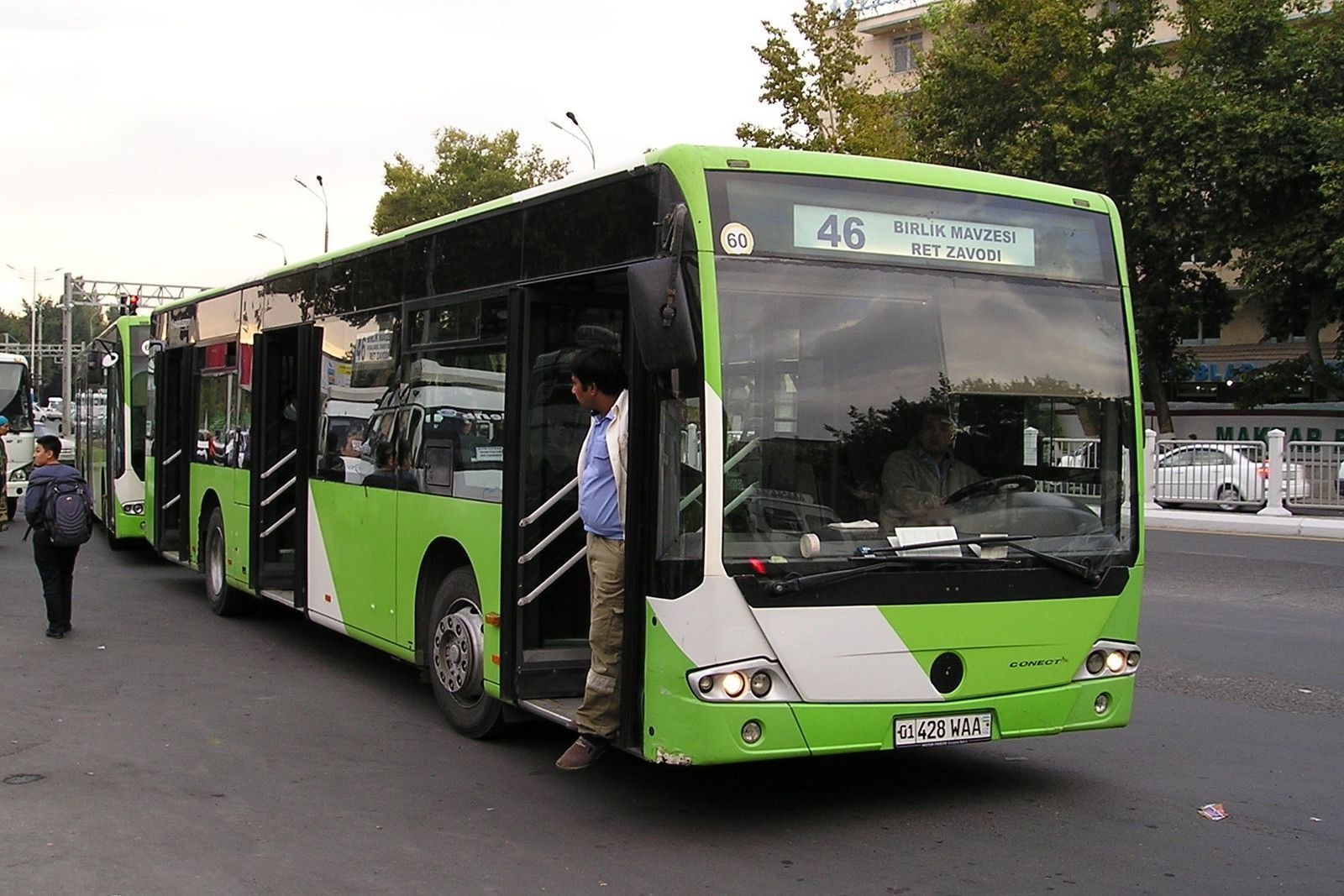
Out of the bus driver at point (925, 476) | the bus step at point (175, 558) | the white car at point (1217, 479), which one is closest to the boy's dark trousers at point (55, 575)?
the bus step at point (175, 558)

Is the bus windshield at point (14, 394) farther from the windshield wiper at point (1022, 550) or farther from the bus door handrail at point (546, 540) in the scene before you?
the windshield wiper at point (1022, 550)

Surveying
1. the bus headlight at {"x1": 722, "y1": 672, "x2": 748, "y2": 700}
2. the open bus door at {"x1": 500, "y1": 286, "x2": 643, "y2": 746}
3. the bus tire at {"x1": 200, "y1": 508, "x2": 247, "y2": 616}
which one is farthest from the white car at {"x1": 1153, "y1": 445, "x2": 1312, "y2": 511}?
the bus headlight at {"x1": 722, "y1": 672, "x2": 748, "y2": 700}

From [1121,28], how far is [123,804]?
120ft

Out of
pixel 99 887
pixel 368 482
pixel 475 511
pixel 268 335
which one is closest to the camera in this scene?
pixel 99 887

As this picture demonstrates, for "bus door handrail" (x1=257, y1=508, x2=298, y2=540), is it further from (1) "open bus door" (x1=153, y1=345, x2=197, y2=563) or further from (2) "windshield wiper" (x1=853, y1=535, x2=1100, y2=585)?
(2) "windshield wiper" (x1=853, y1=535, x2=1100, y2=585)

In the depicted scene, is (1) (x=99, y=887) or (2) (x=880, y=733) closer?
(1) (x=99, y=887)

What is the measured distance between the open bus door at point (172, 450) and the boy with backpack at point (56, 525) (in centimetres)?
257

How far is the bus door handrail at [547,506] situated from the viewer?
697 centimetres

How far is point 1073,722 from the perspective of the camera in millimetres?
6363

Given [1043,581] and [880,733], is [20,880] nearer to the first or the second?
[880,733]

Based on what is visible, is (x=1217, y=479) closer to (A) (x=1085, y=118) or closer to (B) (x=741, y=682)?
(A) (x=1085, y=118)

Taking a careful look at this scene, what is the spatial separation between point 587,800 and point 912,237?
2957 mm

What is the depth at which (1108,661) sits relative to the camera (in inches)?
255

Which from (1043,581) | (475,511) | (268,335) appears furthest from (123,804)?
(268,335)
